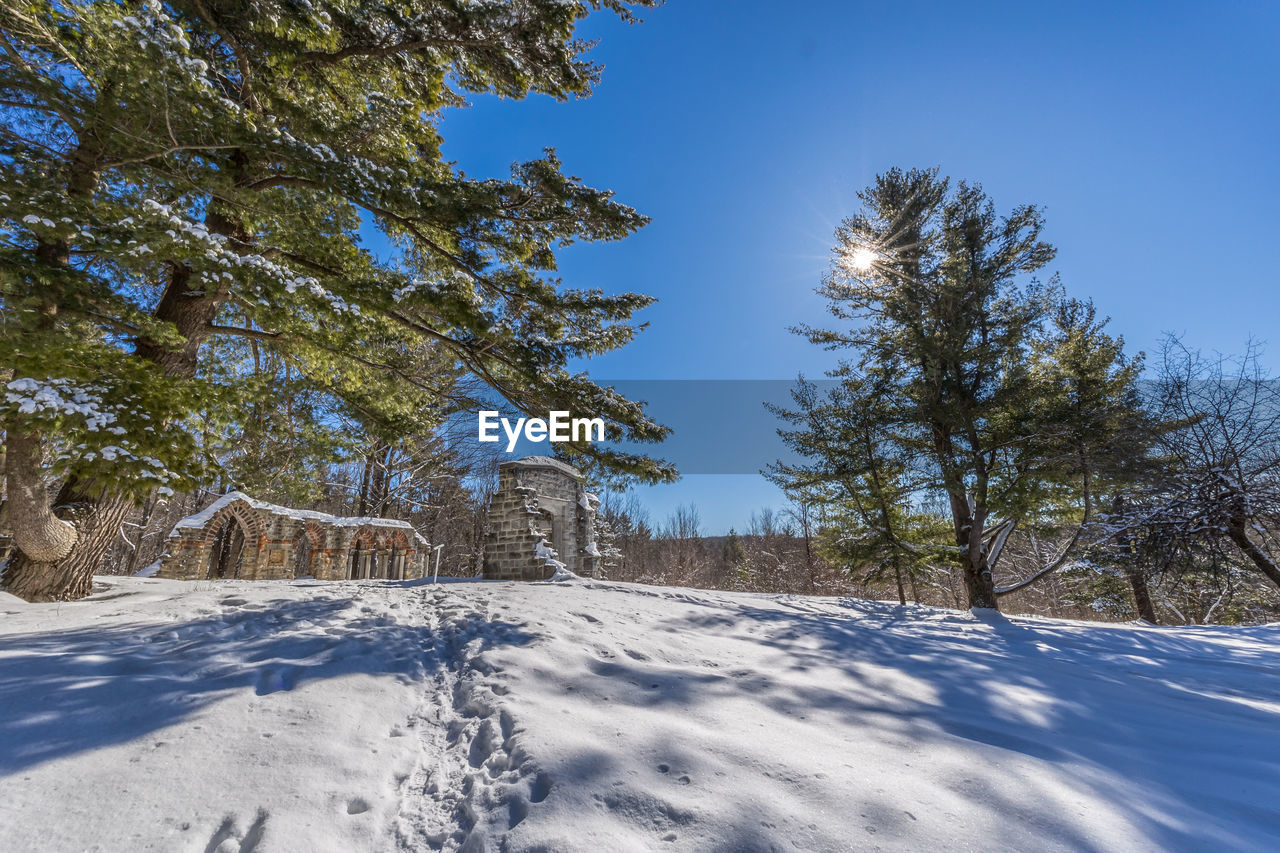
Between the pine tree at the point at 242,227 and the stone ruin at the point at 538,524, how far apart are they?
4664 mm

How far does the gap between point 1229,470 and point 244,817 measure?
11484 millimetres

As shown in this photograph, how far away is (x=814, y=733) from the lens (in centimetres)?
246

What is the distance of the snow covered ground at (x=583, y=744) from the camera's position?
1.64 m

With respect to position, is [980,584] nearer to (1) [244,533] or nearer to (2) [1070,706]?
(2) [1070,706]

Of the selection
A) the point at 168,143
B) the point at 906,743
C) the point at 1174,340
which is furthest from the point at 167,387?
the point at 1174,340

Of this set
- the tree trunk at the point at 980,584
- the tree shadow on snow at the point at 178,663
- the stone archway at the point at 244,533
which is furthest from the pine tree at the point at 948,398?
the stone archway at the point at 244,533

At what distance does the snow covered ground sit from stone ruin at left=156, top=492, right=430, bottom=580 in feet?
31.9

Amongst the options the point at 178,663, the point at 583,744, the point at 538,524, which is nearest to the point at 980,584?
the point at 538,524

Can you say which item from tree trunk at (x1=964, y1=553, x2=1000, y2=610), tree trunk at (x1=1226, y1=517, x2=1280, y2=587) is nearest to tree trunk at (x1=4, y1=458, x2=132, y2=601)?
tree trunk at (x1=1226, y1=517, x2=1280, y2=587)

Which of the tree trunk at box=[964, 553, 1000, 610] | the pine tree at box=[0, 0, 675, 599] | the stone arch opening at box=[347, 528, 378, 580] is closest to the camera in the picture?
the pine tree at box=[0, 0, 675, 599]

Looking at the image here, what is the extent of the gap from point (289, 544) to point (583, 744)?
15.4m

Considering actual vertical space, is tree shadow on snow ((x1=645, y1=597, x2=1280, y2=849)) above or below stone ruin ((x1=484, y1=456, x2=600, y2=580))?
below

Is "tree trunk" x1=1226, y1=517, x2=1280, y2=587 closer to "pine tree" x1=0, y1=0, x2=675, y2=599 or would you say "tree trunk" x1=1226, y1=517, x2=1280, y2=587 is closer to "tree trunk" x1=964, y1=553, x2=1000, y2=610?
"tree trunk" x1=964, y1=553, x2=1000, y2=610

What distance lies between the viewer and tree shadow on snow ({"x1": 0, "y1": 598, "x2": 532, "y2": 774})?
2096 millimetres
